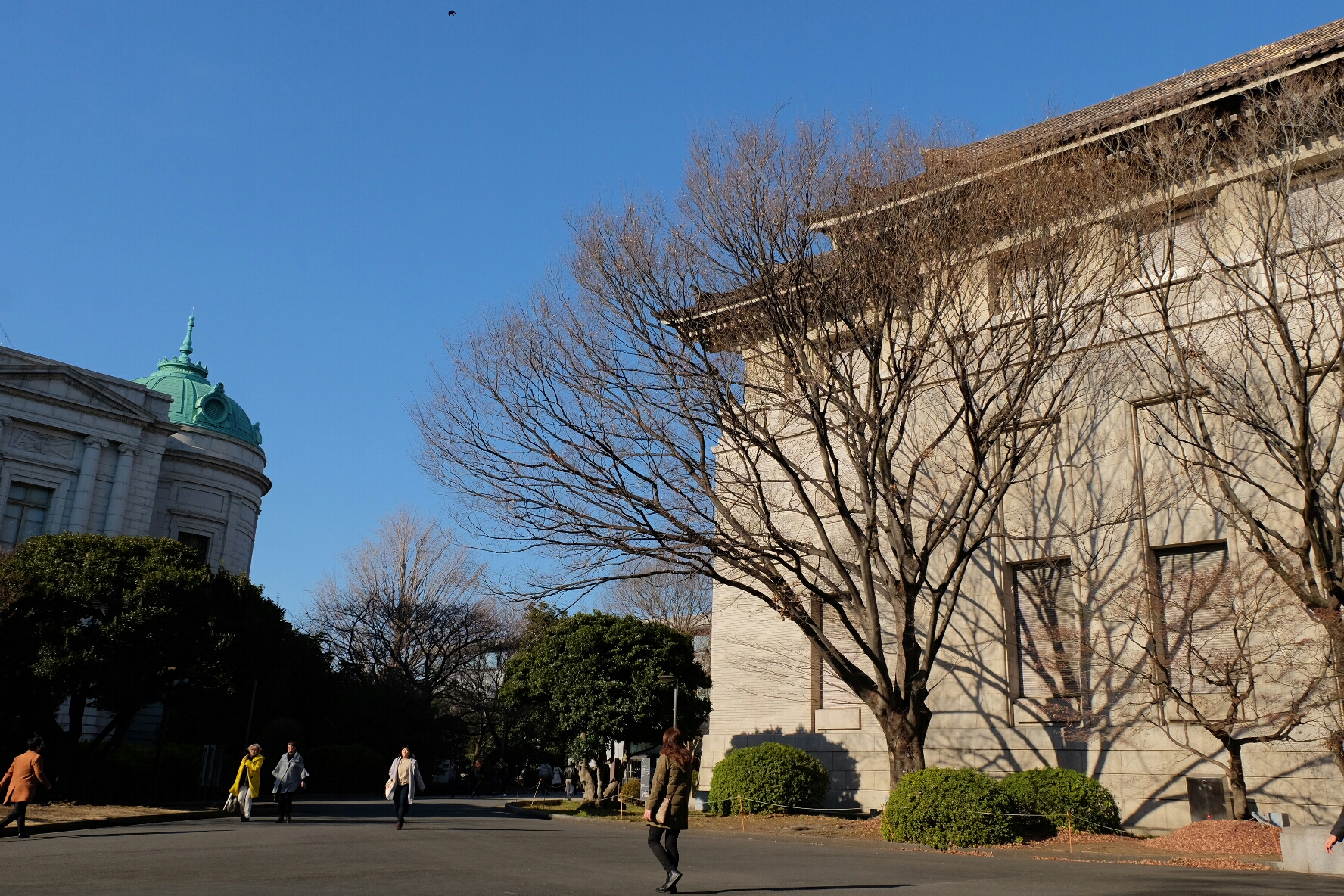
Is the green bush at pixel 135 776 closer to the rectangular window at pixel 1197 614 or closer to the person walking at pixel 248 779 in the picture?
the person walking at pixel 248 779

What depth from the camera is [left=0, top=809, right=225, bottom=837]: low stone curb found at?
58.6 ft

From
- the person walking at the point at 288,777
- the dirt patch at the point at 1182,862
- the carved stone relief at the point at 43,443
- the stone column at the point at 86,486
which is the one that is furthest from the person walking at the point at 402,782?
the carved stone relief at the point at 43,443

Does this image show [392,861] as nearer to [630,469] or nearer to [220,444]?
[630,469]

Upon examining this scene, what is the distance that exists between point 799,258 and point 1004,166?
149 inches

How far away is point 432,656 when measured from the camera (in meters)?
52.7

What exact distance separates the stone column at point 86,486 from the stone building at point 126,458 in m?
0.03

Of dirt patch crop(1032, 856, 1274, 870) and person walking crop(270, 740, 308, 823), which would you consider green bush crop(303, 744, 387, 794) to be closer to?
person walking crop(270, 740, 308, 823)

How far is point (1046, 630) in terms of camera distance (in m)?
21.2

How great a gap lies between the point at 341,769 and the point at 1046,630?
106ft

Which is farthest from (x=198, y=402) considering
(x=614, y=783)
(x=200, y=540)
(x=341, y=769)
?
(x=614, y=783)

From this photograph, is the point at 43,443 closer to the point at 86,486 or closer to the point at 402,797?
the point at 86,486

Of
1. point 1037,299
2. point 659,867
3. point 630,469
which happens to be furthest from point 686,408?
point 659,867

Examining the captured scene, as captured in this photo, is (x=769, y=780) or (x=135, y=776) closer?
(x=769, y=780)

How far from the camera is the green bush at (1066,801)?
58.6 ft
